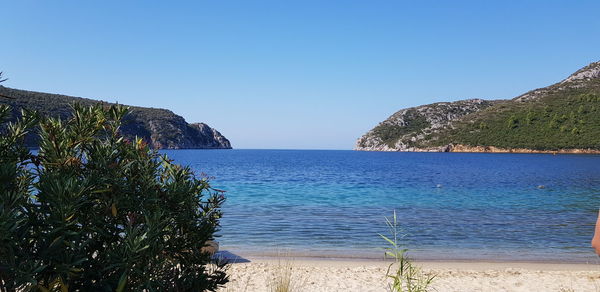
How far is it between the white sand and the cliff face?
14691 centimetres

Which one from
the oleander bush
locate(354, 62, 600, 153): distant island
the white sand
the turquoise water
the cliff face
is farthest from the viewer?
the cliff face

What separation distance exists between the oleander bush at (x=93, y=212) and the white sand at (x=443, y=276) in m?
6.37

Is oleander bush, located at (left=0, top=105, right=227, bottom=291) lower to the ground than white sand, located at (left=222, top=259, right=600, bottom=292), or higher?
higher

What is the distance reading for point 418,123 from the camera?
17875 cm

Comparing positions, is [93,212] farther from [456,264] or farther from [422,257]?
[422,257]

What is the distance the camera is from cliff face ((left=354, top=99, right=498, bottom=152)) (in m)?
162

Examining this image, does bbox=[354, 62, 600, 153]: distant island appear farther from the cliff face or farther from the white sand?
the white sand

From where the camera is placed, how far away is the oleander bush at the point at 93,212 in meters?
2.37

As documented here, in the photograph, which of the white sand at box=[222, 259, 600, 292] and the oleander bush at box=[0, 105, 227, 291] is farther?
the white sand at box=[222, 259, 600, 292]

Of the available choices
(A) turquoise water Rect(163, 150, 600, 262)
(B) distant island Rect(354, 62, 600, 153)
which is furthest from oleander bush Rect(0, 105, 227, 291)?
(B) distant island Rect(354, 62, 600, 153)

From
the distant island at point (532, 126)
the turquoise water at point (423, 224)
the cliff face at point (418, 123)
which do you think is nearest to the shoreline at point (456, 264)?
the turquoise water at point (423, 224)

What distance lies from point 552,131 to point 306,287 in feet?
425

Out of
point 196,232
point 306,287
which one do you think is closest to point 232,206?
point 306,287

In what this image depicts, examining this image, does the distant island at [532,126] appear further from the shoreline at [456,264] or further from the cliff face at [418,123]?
the shoreline at [456,264]
